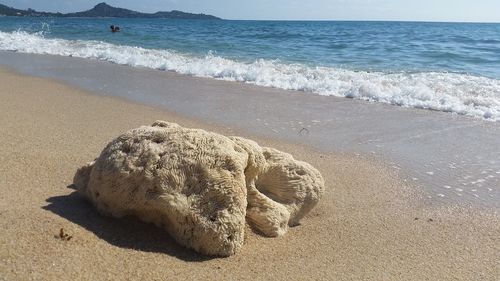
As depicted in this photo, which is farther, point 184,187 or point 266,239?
point 266,239

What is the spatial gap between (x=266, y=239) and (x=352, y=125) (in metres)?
4.16

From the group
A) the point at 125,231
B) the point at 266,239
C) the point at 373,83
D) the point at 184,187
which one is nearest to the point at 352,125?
the point at 373,83

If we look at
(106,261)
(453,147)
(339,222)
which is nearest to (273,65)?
(453,147)

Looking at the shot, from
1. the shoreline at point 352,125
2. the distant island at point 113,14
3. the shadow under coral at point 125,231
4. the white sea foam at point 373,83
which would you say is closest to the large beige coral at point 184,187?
the shadow under coral at point 125,231

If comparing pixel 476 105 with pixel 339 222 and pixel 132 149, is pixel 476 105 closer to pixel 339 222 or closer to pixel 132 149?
pixel 339 222

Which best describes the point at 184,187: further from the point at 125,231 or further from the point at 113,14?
the point at 113,14

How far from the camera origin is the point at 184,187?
331cm

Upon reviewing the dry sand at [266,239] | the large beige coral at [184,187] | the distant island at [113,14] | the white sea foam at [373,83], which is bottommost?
the distant island at [113,14]

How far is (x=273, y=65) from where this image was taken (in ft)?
47.4

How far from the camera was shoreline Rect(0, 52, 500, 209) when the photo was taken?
5336 millimetres

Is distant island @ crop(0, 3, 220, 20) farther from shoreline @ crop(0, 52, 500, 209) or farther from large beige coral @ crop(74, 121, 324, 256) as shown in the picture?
large beige coral @ crop(74, 121, 324, 256)

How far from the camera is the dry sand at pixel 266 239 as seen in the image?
9.64ft

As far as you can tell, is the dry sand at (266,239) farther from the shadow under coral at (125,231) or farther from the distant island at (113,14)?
the distant island at (113,14)

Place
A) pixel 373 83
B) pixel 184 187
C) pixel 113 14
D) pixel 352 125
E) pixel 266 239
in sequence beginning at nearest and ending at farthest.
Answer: pixel 184 187
pixel 266 239
pixel 352 125
pixel 373 83
pixel 113 14
